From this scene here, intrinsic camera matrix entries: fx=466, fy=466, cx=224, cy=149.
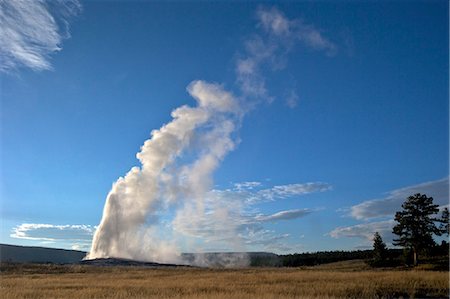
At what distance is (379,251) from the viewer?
2413 inches

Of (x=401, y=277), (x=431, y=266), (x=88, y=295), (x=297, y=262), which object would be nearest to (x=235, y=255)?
(x=297, y=262)

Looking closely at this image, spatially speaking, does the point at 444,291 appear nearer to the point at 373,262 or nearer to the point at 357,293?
the point at 357,293

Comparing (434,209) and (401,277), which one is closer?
(401,277)

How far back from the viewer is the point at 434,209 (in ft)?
177

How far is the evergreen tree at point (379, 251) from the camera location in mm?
60009

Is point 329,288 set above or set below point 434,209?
below

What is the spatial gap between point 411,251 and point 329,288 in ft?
118

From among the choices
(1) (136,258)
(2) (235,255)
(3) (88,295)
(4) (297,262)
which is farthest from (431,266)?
(2) (235,255)

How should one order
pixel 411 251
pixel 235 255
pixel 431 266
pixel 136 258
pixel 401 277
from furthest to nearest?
pixel 235 255
pixel 136 258
pixel 411 251
pixel 431 266
pixel 401 277

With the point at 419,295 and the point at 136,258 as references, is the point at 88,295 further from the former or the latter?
the point at 136,258

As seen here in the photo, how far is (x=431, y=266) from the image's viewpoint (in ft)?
165

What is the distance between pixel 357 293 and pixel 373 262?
121ft

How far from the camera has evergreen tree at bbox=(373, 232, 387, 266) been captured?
6001 centimetres

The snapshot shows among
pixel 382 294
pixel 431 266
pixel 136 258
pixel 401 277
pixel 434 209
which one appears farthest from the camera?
pixel 136 258
